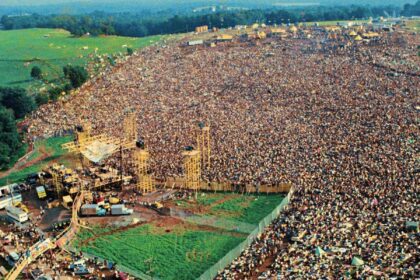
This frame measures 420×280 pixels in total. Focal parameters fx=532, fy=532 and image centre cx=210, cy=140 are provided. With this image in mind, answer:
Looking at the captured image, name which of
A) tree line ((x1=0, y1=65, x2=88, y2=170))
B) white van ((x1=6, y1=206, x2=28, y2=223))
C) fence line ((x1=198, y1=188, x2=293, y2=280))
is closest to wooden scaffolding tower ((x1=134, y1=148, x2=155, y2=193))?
white van ((x1=6, y1=206, x2=28, y2=223))

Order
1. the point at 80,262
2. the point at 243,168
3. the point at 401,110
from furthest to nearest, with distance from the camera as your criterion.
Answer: the point at 401,110 < the point at 243,168 < the point at 80,262

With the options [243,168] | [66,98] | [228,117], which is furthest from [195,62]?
[243,168]

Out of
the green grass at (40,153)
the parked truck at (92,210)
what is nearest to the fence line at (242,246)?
the parked truck at (92,210)

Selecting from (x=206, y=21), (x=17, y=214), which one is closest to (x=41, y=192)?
(x=17, y=214)

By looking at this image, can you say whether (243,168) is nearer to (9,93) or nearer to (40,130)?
(40,130)

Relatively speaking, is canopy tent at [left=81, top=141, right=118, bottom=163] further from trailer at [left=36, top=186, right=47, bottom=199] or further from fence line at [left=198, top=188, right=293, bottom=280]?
fence line at [left=198, top=188, right=293, bottom=280]
